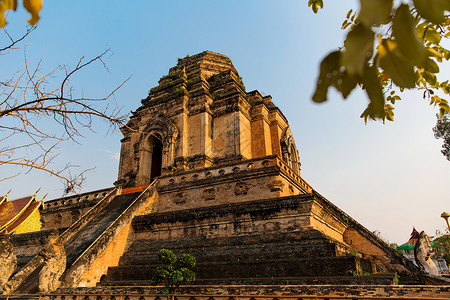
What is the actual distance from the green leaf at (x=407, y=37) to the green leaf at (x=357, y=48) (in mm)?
87

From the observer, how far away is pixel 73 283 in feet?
27.2

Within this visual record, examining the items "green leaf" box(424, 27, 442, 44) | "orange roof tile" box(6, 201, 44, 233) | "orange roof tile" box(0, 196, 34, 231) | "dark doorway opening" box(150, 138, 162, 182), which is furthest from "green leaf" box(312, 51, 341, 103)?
"orange roof tile" box(0, 196, 34, 231)

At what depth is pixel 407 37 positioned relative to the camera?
87 centimetres

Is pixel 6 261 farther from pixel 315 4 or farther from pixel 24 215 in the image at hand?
pixel 315 4

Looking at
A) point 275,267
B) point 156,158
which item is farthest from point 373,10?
point 156,158

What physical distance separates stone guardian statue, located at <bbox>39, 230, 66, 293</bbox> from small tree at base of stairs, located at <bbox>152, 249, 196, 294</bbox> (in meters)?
3.06

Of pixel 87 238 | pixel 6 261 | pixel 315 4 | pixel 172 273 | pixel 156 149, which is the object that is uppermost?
pixel 156 149

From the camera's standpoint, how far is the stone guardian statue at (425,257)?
29.9 ft

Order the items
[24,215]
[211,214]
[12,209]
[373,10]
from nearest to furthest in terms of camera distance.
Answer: [373,10], [211,214], [24,215], [12,209]

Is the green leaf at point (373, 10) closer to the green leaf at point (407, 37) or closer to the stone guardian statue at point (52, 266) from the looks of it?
the green leaf at point (407, 37)

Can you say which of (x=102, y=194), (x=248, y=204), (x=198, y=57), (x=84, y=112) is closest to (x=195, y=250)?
(x=248, y=204)

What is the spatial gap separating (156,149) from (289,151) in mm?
8114

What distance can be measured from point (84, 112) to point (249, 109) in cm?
1533

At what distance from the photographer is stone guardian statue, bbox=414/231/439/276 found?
29.9 feet
